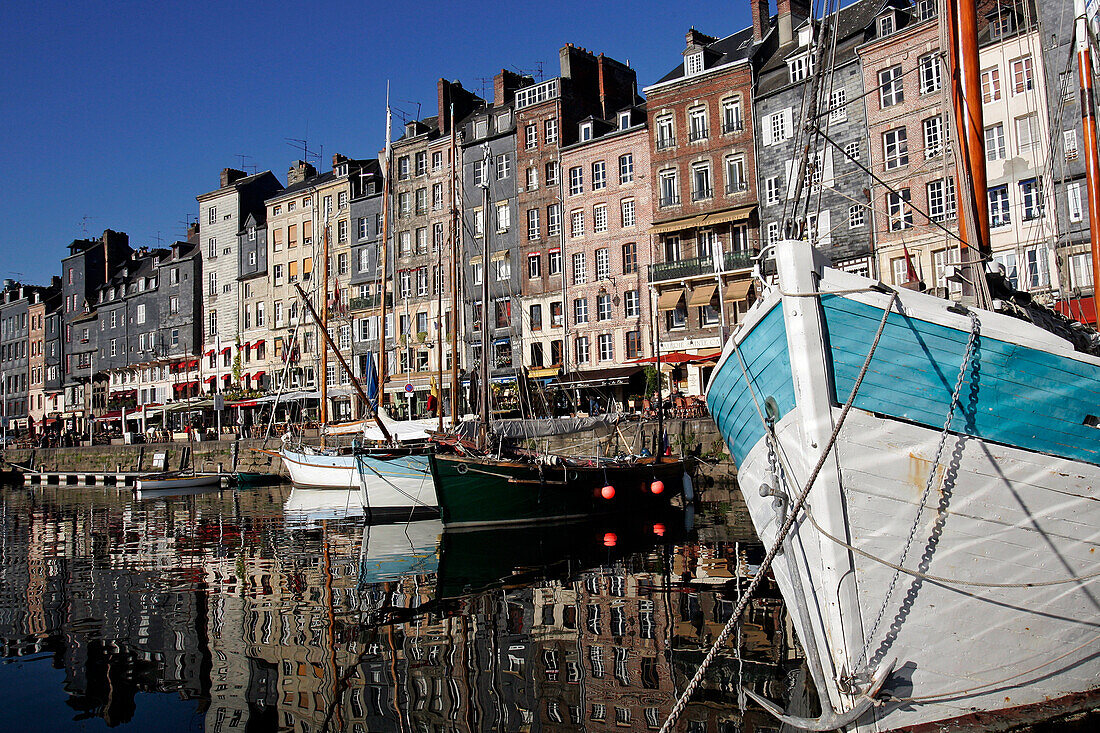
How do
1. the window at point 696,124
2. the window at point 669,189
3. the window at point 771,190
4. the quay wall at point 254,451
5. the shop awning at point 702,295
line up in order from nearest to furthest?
the quay wall at point 254,451 < the window at point 771,190 < the shop awning at point 702,295 < the window at point 696,124 < the window at point 669,189

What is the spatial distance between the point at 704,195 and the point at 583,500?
2615cm

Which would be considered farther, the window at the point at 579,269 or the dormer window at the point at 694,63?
the window at the point at 579,269

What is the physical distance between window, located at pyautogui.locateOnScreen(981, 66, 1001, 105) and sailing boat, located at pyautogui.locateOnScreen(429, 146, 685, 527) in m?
23.0

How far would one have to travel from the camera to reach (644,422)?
38219mm

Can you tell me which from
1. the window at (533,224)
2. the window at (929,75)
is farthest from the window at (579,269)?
the window at (929,75)

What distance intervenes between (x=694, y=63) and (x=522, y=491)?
106ft

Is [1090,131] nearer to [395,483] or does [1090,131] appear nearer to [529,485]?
[529,485]

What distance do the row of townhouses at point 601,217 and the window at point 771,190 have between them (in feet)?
0.27

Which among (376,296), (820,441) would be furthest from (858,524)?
(376,296)

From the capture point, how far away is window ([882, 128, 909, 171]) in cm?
3969

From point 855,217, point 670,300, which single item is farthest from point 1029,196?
point 670,300

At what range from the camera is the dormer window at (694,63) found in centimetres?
4728

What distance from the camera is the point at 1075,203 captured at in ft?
111

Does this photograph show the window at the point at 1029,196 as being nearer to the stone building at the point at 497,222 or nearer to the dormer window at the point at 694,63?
the dormer window at the point at 694,63
